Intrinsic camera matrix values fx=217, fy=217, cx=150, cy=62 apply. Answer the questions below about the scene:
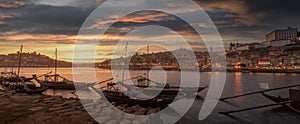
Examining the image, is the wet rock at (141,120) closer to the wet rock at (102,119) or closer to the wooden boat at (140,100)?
the wet rock at (102,119)

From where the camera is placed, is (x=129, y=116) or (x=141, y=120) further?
(x=129, y=116)

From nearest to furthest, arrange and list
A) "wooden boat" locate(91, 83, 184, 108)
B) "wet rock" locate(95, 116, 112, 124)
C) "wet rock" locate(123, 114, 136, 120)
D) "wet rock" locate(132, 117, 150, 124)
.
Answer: "wet rock" locate(95, 116, 112, 124) → "wet rock" locate(132, 117, 150, 124) → "wet rock" locate(123, 114, 136, 120) → "wooden boat" locate(91, 83, 184, 108)

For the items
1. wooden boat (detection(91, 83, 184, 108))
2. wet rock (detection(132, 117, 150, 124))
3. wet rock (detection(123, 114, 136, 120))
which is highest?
wooden boat (detection(91, 83, 184, 108))

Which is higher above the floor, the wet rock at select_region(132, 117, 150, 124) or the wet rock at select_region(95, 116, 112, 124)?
the wet rock at select_region(95, 116, 112, 124)

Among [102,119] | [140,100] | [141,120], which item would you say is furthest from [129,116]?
[140,100]

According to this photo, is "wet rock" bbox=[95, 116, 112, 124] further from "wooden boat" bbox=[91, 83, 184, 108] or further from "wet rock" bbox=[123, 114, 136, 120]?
"wooden boat" bbox=[91, 83, 184, 108]

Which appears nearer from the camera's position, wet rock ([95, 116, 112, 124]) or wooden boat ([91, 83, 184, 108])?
wet rock ([95, 116, 112, 124])

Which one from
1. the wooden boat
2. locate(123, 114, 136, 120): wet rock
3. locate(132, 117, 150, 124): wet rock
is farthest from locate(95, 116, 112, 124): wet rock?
the wooden boat

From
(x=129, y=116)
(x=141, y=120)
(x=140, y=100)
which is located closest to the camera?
(x=141, y=120)

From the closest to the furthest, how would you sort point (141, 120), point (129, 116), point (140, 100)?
point (141, 120)
point (129, 116)
point (140, 100)

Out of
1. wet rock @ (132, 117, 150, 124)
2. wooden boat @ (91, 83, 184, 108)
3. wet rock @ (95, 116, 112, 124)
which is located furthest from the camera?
wooden boat @ (91, 83, 184, 108)

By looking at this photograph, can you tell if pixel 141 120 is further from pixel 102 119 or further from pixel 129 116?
pixel 102 119

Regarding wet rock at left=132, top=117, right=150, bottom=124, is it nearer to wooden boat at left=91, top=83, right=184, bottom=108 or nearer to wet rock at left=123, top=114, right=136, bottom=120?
wet rock at left=123, top=114, right=136, bottom=120

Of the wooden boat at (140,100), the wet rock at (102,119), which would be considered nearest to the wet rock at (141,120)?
the wet rock at (102,119)
